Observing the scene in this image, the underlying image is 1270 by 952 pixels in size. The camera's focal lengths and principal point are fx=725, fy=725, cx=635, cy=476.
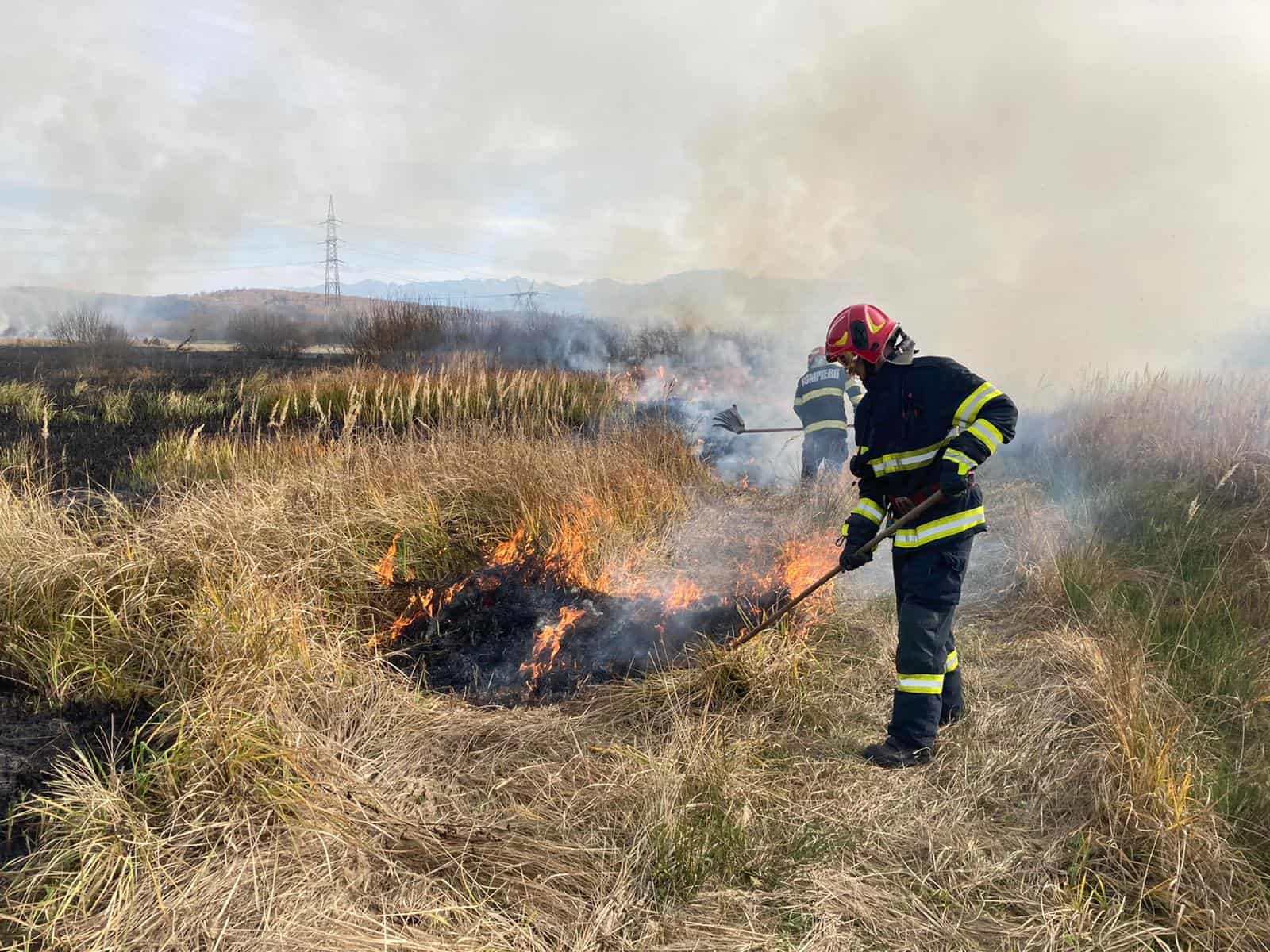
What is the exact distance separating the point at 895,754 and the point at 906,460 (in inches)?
56.0

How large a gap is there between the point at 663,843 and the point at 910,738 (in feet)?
4.69

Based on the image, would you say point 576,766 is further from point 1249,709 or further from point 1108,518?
point 1108,518

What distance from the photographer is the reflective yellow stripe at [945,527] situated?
3.44m

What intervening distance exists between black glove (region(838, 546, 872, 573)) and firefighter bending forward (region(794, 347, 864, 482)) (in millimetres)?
4243

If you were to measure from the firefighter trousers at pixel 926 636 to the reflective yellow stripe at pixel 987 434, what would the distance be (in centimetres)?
47

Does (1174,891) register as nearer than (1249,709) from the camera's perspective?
Yes

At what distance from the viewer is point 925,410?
3557mm

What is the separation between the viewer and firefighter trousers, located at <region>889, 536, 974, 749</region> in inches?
135

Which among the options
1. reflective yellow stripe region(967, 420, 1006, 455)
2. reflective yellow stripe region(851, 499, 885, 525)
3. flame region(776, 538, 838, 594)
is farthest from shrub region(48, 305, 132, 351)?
reflective yellow stripe region(967, 420, 1006, 455)

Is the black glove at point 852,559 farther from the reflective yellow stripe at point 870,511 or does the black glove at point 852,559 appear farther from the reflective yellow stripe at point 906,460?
Answer: the reflective yellow stripe at point 906,460

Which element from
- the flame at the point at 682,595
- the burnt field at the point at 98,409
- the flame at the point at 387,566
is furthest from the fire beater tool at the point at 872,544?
the burnt field at the point at 98,409

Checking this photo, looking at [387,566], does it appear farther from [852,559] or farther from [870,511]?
[870,511]

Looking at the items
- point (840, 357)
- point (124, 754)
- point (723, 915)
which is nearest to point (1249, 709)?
point (840, 357)

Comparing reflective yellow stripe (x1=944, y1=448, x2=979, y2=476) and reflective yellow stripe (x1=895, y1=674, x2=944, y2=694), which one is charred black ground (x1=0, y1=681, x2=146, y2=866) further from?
reflective yellow stripe (x1=944, y1=448, x2=979, y2=476)
